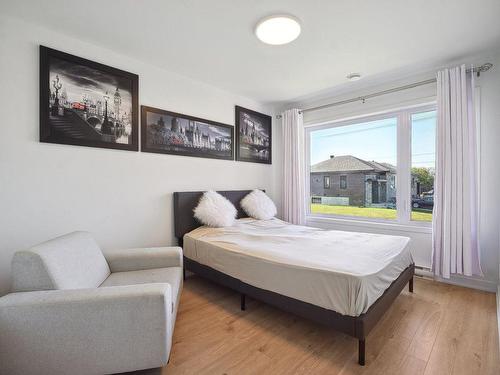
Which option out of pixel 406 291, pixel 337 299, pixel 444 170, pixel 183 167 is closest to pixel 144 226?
pixel 183 167

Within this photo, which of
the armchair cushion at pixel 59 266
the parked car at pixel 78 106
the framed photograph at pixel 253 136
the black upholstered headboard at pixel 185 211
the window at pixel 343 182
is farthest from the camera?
the window at pixel 343 182

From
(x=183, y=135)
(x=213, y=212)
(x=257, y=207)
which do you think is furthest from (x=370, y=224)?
(x=183, y=135)

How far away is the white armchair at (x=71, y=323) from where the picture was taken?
1230 mm

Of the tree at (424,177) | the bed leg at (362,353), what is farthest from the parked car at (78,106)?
the tree at (424,177)

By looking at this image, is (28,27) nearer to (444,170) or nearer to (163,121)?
(163,121)

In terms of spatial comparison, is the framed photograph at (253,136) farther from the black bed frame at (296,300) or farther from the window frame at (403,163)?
the window frame at (403,163)

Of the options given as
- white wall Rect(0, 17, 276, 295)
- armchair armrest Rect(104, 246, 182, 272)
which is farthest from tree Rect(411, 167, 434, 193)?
armchair armrest Rect(104, 246, 182, 272)

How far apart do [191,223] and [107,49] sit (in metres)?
2.15

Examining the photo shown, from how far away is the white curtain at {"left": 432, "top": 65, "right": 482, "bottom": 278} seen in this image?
8.32 feet

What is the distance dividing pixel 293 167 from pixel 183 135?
6.41 feet

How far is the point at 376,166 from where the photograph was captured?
354cm

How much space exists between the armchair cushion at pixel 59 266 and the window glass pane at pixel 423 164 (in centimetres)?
374

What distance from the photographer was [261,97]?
12.8 ft

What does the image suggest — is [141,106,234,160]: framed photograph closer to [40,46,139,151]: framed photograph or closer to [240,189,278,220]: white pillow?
[40,46,139,151]: framed photograph
